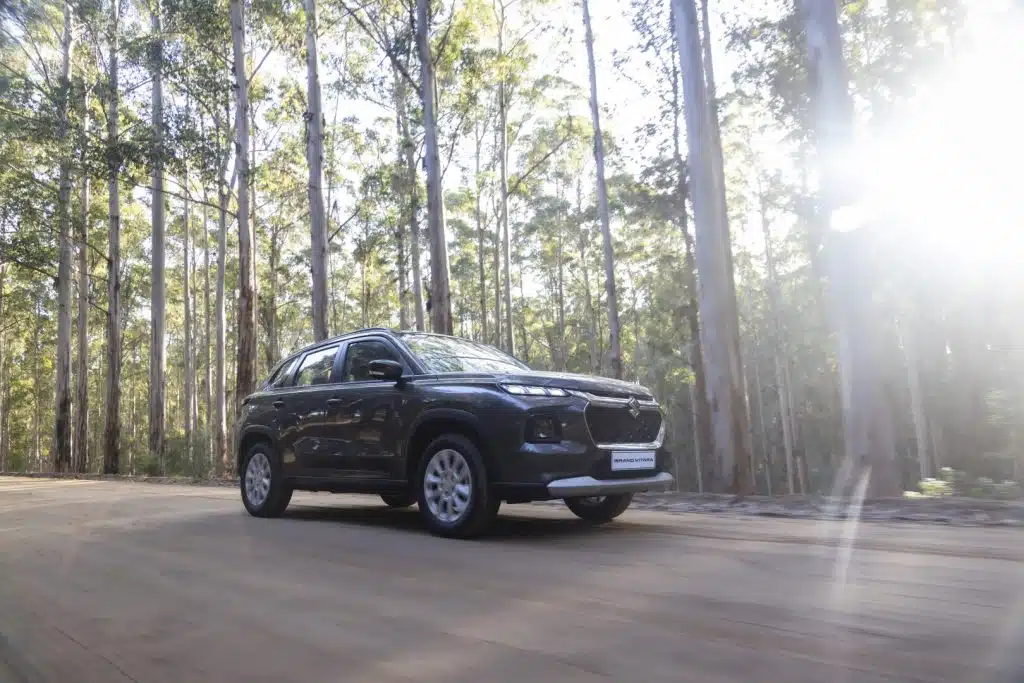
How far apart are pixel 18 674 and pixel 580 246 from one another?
37674mm

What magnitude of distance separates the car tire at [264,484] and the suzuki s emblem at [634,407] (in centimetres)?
358

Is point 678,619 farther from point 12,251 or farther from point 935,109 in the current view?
point 12,251

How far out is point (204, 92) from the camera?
23.0 metres

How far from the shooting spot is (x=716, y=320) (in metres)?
10.3

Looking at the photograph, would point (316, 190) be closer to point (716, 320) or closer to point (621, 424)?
point (716, 320)

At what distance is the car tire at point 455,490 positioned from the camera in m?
A: 5.16

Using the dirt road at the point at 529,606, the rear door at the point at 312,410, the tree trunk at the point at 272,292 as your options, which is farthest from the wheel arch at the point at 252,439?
the tree trunk at the point at 272,292

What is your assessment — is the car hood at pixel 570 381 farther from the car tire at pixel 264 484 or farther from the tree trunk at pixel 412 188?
the tree trunk at pixel 412 188

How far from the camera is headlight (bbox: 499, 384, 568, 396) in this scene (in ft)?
16.9

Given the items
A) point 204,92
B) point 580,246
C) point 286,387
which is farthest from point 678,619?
point 580,246

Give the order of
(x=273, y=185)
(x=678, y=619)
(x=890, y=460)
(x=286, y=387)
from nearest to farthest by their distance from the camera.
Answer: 1. (x=678, y=619)
2. (x=286, y=387)
3. (x=890, y=460)
4. (x=273, y=185)

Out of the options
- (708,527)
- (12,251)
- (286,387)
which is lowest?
(708,527)

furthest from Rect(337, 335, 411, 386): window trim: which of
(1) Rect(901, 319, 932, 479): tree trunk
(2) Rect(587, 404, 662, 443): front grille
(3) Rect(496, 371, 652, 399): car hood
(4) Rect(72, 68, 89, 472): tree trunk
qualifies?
(1) Rect(901, 319, 932, 479): tree trunk

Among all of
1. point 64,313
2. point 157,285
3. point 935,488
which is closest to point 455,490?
point 935,488
